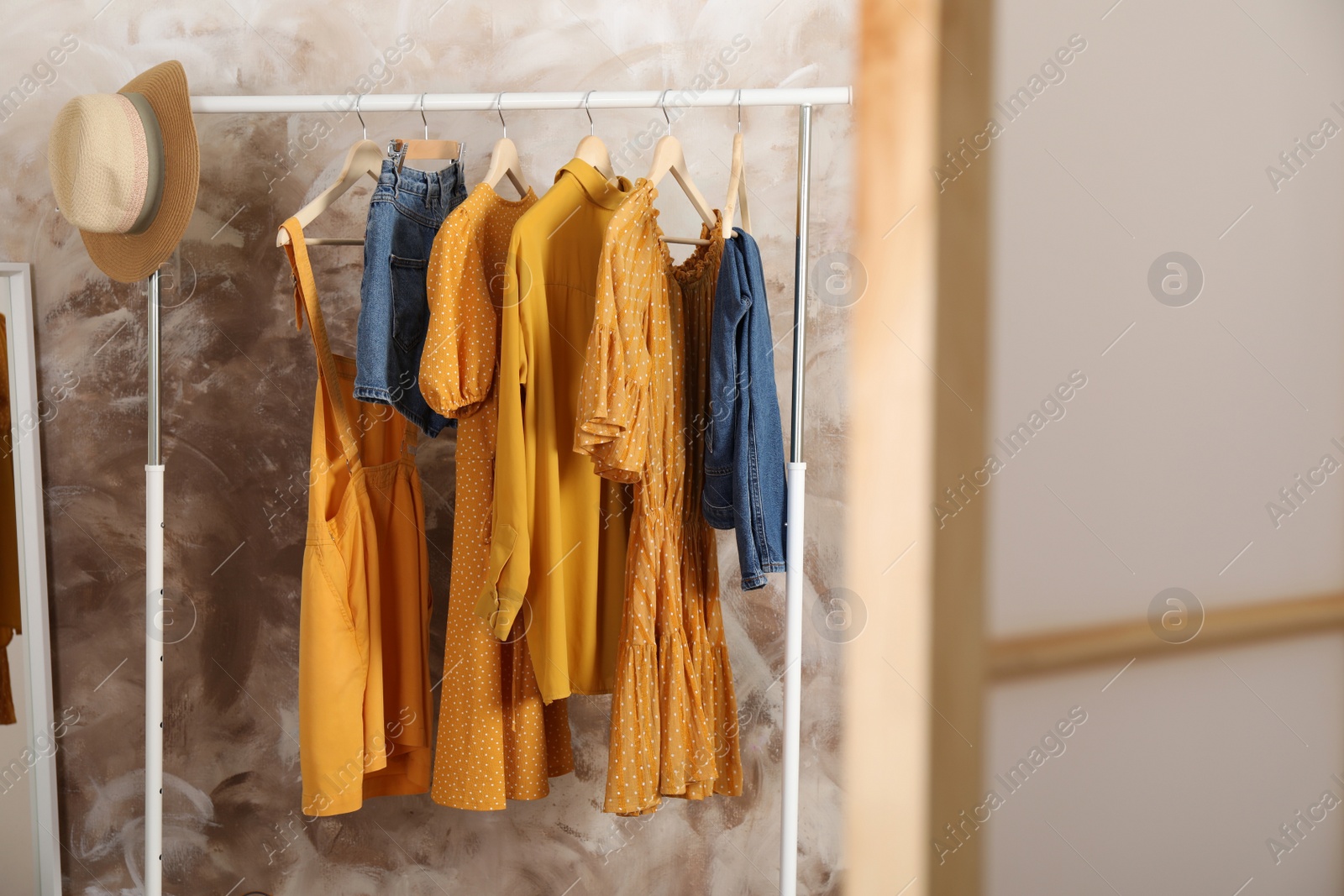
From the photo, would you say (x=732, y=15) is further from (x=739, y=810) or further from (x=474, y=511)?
(x=739, y=810)

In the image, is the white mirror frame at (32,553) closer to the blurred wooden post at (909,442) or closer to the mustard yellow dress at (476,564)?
the mustard yellow dress at (476,564)

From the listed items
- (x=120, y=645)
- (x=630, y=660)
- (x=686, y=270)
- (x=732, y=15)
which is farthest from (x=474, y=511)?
(x=732, y=15)

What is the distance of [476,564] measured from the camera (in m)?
1.55

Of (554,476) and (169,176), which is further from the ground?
(169,176)

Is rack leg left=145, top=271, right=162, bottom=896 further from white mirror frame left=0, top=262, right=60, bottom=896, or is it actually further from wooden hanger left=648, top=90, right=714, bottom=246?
wooden hanger left=648, top=90, right=714, bottom=246

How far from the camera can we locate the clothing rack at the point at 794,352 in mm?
1510

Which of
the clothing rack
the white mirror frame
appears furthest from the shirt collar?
the white mirror frame

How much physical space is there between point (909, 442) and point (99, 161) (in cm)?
161

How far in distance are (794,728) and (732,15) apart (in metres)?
1.46

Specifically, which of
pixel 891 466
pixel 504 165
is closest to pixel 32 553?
pixel 504 165

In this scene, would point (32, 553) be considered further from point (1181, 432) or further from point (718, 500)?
point (1181, 432)

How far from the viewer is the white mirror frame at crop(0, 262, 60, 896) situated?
6.31 feet

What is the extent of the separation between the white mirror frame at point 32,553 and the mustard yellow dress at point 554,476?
1149 millimetres

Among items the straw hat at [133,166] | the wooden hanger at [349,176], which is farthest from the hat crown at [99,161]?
the wooden hanger at [349,176]
